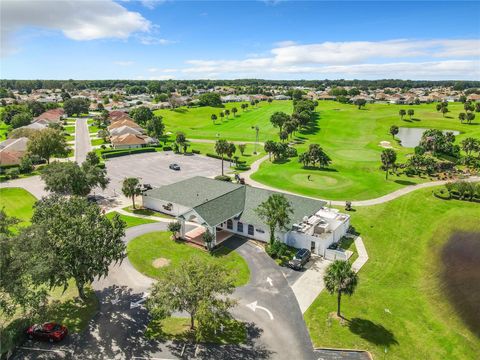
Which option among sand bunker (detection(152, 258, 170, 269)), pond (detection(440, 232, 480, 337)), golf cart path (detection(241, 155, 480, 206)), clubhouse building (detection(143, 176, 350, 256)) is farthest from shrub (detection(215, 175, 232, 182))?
pond (detection(440, 232, 480, 337))

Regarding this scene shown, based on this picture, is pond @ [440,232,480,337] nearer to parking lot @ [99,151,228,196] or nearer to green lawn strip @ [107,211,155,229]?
green lawn strip @ [107,211,155,229]

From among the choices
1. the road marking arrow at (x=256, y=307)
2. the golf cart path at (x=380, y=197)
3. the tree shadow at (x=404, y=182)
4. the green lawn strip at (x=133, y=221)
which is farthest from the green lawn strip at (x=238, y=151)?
the road marking arrow at (x=256, y=307)

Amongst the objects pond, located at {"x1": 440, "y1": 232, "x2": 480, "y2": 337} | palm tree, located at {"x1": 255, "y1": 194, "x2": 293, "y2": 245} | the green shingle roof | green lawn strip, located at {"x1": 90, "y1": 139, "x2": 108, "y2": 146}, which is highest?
palm tree, located at {"x1": 255, "y1": 194, "x2": 293, "y2": 245}

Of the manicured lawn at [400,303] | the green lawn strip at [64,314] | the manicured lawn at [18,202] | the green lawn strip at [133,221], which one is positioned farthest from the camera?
the manicured lawn at [18,202]

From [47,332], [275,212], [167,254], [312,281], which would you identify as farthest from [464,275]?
[47,332]

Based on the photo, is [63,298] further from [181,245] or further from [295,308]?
[295,308]

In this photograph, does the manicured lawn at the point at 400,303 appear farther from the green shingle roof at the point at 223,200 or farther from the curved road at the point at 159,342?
the green shingle roof at the point at 223,200

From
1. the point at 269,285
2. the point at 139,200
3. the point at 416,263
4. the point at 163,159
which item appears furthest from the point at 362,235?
the point at 163,159
